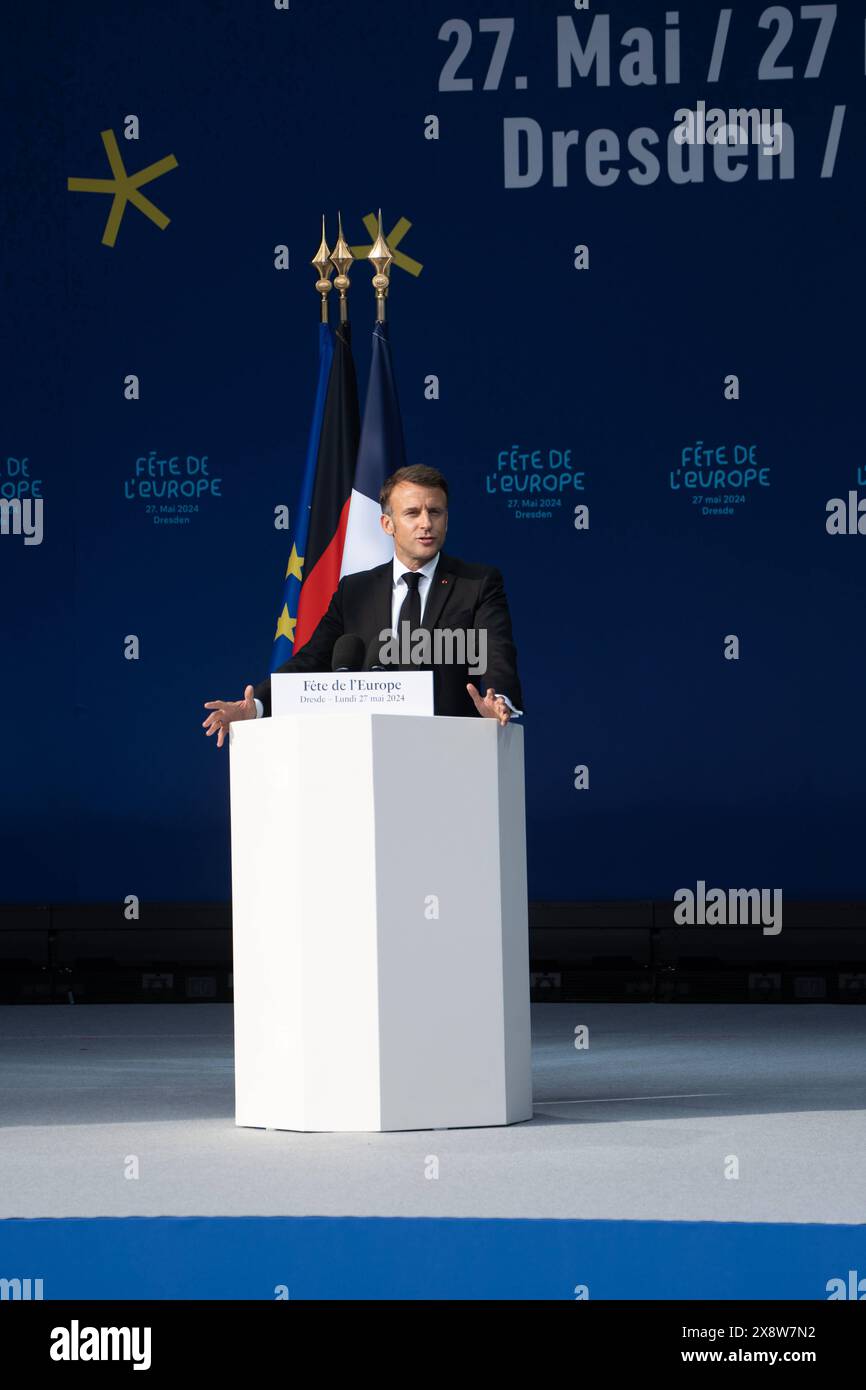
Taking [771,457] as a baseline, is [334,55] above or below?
above

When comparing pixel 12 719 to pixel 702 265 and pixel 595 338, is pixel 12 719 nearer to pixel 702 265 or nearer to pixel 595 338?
pixel 595 338

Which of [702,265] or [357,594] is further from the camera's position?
[702,265]

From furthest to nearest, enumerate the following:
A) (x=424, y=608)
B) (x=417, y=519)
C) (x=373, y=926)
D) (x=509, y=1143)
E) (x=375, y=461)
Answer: (x=375, y=461) < (x=424, y=608) < (x=417, y=519) < (x=373, y=926) < (x=509, y=1143)

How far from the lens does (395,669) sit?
4125 mm

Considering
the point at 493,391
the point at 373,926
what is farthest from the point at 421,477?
the point at 493,391

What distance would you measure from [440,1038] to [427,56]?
484 cm

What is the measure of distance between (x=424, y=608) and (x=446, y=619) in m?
0.07

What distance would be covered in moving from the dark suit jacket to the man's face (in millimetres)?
95

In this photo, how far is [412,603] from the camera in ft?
13.6

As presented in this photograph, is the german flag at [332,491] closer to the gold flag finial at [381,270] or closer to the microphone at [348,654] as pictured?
the gold flag finial at [381,270]

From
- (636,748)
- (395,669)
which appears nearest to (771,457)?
(636,748)

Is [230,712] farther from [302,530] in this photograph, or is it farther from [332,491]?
[302,530]

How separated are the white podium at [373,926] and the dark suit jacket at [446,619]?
0.17 metres

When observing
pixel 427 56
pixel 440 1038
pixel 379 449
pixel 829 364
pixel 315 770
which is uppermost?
pixel 427 56
